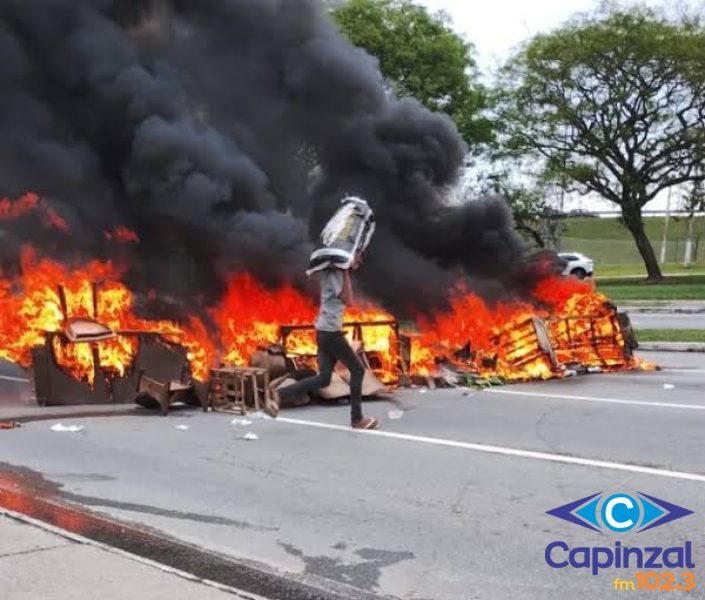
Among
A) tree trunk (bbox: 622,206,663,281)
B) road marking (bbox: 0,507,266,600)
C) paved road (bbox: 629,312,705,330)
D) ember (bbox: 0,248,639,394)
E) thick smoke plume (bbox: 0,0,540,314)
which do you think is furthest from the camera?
tree trunk (bbox: 622,206,663,281)

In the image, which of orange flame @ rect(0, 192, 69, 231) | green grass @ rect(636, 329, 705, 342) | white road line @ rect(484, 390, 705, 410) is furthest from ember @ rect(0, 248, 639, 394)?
green grass @ rect(636, 329, 705, 342)

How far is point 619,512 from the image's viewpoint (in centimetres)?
502

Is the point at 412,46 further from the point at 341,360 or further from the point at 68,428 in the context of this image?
the point at 68,428

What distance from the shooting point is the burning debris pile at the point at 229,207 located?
9719mm

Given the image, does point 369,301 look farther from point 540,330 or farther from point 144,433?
point 144,433

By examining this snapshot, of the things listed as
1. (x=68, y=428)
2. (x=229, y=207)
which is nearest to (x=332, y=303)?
(x=68, y=428)

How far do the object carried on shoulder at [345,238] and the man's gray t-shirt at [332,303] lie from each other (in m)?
0.10

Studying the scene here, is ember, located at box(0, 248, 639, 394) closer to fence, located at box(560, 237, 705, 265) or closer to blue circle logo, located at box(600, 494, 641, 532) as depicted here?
blue circle logo, located at box(600, 494, 641, 532)

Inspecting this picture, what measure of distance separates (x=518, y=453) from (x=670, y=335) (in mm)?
9872

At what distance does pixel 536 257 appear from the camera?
12.0 metres

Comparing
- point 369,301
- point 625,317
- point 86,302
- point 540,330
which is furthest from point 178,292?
point 625,317

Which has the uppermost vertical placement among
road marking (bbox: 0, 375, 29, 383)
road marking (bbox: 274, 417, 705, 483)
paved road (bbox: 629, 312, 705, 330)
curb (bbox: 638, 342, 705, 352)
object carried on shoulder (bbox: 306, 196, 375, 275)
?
object carried on shoulder (bbox: 306, 196, 375, 275)

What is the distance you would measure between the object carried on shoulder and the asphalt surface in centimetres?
Result: 141

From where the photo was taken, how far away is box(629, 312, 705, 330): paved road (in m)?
18.2
